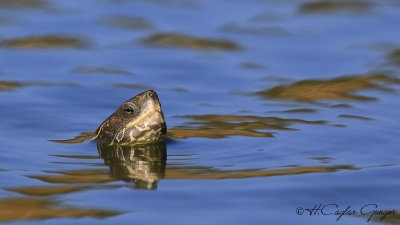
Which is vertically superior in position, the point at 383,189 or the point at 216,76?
the point at 216,76

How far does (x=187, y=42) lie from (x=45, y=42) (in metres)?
2.07

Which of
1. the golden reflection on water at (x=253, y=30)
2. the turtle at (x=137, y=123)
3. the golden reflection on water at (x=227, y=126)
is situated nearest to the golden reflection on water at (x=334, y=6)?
the golden reflection on water at (x=253, y=30)

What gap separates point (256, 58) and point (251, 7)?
3299 millimetres

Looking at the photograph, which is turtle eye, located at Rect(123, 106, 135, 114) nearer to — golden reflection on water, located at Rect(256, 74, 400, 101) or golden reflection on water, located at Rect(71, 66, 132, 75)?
golden reflection on water, located at Rect(256, 74, 400, 101)

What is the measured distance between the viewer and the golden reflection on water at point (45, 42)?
13.4 metres

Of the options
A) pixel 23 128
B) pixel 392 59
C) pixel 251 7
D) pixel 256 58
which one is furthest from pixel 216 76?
pixel 251 7

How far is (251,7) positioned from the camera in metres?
15.9

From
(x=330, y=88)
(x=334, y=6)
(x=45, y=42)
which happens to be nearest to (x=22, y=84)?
(x=45, y=42)

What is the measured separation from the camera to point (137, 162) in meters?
7.68

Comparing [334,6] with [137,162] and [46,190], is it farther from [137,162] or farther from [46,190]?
[46,190]

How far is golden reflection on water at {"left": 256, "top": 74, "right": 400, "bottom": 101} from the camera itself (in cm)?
1060

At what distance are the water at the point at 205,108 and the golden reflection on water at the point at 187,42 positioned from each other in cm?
3

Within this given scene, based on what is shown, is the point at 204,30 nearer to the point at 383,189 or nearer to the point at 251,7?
the point at 251,7

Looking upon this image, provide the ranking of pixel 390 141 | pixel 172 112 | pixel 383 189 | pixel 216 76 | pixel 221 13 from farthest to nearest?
pixel 221 13, pixel 216 76, pixel 172 112, pixel 390 141, pixel 383 189
